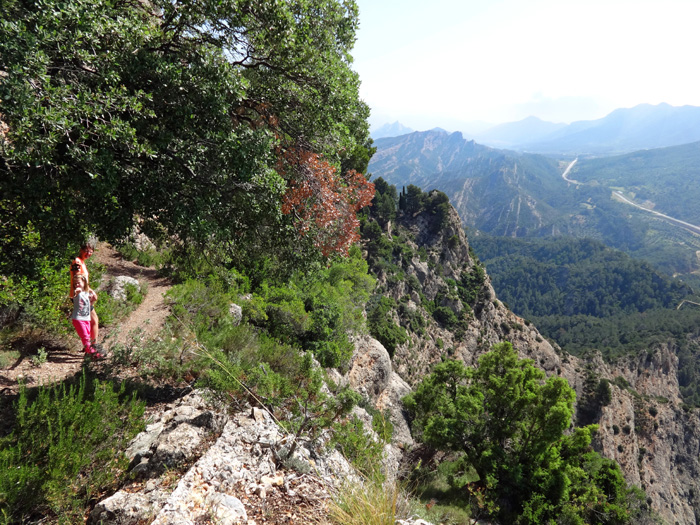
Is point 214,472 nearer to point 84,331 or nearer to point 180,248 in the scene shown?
point 84,331

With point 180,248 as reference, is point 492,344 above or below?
below

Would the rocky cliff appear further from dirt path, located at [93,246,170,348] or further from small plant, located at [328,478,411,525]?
dirt path, located at [93,246,170,348]

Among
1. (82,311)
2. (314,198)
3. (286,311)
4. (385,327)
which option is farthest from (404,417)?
(82,311)

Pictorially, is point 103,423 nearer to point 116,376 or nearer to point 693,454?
point 116,376

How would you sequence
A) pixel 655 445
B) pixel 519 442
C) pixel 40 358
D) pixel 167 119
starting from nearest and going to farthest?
1. pixel 40 358
2. pixel 167 119
3. pixel 519 442
4. pixel 655 445

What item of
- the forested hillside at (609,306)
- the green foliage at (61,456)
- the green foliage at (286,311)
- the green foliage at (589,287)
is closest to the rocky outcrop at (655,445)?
the forested hillside at (609,306)

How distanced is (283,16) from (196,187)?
349cm

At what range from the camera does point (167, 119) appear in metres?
5.55

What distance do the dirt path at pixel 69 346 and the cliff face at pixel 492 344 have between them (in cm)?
3297

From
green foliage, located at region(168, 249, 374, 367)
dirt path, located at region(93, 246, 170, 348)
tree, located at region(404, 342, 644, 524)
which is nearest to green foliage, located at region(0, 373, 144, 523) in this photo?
dirt path, located at region(93, 246, 170, 348)

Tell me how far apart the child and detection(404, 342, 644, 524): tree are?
17.1 meters

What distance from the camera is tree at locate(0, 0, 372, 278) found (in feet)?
13.6

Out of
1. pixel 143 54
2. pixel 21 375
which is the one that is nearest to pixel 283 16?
pixel 143 54

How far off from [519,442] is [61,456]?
21530 mm
